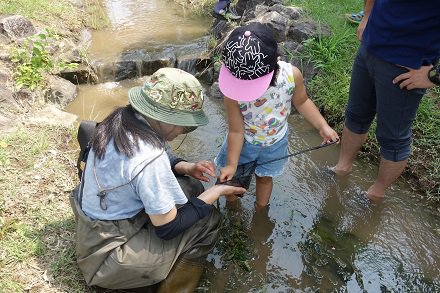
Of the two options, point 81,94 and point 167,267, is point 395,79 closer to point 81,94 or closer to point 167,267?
point 167,267

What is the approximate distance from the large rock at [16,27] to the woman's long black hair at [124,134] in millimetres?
3978

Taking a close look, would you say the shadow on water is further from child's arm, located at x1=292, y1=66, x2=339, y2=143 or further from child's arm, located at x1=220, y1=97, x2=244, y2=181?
child's arm, located at x1=292, y1=66, x2=339, y2=143

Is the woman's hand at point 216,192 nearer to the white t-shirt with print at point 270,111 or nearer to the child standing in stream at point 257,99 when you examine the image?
the child standing in stream at point 257,99

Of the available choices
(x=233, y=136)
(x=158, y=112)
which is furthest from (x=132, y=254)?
(x=233, y=136)

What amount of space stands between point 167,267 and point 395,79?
5.91ft

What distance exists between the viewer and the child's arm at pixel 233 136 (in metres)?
2.44

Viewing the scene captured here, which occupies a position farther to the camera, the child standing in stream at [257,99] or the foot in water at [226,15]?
the foot in water at [226,15]

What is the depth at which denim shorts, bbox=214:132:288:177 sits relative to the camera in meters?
2.66

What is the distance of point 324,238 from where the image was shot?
3.02 m

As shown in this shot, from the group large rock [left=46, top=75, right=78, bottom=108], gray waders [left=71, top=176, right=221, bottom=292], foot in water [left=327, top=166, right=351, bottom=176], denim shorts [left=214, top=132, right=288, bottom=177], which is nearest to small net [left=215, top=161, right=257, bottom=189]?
denim shorts [left=214, top=132, right=288, bottom=177]

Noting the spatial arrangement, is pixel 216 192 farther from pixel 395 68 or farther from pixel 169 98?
pixel 395 68

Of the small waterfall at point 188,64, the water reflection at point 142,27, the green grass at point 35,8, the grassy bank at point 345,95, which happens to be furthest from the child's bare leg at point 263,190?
the green grass at point 35,8

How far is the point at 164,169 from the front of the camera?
6.47ft

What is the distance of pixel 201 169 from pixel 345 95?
8.09 feet
